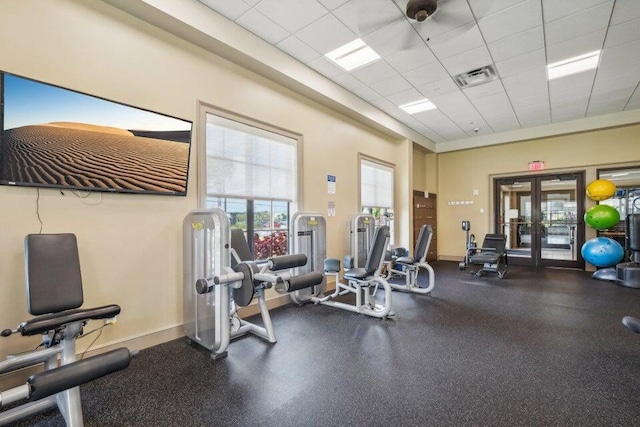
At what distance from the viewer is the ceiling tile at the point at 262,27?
3.26 m

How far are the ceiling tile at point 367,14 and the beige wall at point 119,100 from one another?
55.0 inches

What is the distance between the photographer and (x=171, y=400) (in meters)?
2.03

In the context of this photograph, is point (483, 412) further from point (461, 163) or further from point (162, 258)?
point (461, 163)

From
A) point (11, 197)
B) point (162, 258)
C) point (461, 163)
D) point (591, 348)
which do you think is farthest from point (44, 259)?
point (461, 163)

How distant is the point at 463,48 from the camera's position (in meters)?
3.87

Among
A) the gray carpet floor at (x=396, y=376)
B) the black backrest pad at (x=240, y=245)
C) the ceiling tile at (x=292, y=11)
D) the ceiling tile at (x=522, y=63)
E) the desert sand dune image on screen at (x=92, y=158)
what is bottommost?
the gray carpet floor at (x=396, y=376)

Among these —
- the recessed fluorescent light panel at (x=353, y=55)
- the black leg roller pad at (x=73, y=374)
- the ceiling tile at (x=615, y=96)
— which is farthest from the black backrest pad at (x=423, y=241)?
the black leg roller pad at (x=73, y=374)

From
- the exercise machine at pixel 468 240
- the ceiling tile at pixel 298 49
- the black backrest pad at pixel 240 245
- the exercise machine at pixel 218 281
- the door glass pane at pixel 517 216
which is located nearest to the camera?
the exercise machine at pixel 218 281

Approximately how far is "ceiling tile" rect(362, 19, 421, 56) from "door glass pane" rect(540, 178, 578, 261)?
5.92 m

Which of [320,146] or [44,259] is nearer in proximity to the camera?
[44,259]

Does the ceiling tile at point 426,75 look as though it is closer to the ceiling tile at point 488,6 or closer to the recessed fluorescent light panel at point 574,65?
the ceiling tile at point 488,6

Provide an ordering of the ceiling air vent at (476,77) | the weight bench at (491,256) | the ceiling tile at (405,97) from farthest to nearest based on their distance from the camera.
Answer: the weight bench at (491,256), the ceiling tile at (405,97), the ceiling air vent at (476,77)

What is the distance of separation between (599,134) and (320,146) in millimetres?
6377

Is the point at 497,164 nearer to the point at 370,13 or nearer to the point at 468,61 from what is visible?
the point at 468,61
